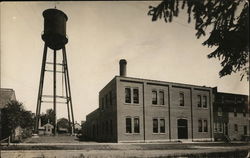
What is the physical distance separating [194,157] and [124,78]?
14702mm

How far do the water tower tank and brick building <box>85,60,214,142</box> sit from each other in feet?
24.8

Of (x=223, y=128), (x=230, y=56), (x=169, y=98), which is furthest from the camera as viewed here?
(x=223, y=128)

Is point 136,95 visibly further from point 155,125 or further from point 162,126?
point 162,126

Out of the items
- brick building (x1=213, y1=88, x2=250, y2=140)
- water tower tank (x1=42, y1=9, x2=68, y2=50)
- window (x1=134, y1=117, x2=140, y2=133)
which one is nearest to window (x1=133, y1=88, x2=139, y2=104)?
window (x1=134, y1=117, x2=140, y2=133)

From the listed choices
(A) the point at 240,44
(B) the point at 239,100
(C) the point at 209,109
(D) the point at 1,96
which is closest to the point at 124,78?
(C) the point at 209,109

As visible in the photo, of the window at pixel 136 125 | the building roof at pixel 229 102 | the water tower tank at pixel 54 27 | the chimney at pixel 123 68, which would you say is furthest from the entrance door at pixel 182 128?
the water tower tank at pixel 54 27

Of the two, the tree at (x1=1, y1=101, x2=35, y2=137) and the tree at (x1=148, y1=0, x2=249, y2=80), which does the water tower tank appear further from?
the tree at (x1=148, y1=0, x2=249, y2=80)

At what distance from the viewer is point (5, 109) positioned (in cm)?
2692

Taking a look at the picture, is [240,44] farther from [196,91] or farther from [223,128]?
[223,128]

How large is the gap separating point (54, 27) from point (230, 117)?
27.7 metres

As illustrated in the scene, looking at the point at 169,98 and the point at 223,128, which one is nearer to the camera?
the point at 169,98

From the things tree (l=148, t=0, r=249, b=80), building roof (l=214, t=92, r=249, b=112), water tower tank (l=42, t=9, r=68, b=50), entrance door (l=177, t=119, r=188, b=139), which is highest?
water tower tank (l=42, t=9, r=68, b=50)

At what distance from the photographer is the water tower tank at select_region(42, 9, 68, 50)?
27203mm

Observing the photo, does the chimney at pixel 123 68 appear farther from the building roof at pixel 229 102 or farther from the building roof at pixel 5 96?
the building roof at pixel 229 102
